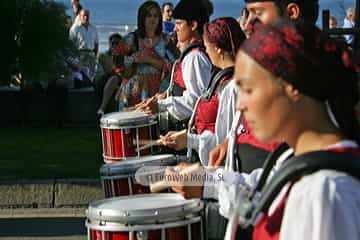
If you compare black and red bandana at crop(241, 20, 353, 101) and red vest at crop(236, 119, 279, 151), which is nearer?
black and red bandana at crop(241, 20, 353, 101)

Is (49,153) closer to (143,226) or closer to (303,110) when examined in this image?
(143,226)

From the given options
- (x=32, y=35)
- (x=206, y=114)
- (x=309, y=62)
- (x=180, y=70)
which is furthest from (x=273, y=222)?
(x=32, y=35)

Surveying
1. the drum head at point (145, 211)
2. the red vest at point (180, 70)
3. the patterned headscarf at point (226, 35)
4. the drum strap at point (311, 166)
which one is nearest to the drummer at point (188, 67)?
the red vest at point (180, 70)

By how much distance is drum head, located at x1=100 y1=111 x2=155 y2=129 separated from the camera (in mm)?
5934

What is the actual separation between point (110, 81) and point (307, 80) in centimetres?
911

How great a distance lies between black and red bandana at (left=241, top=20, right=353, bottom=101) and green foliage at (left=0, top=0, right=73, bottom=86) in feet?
32.4

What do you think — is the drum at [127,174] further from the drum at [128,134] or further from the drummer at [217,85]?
the drum at [128,134]

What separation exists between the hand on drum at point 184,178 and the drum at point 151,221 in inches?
9.5

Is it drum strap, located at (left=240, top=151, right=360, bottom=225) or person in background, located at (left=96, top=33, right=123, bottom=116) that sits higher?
drum strap, located at (left=240, top=151, right=360, bottom=225)

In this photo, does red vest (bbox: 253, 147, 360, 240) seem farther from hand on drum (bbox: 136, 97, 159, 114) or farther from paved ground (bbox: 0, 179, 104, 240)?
paved ground (bbox: 0, 179, 104, 240)

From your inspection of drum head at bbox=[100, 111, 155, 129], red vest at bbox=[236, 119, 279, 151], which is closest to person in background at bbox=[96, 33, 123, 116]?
drum head at bbox=[100, 111, 155, 129]

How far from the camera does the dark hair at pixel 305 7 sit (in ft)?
10.5

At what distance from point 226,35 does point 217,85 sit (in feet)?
0.72

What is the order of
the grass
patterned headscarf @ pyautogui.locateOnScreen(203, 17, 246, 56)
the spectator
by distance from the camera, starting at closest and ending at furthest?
patterned headscarf @ pyautogui.locateOnScreen(203, 17, 246, 56)
the grass
the spectator
